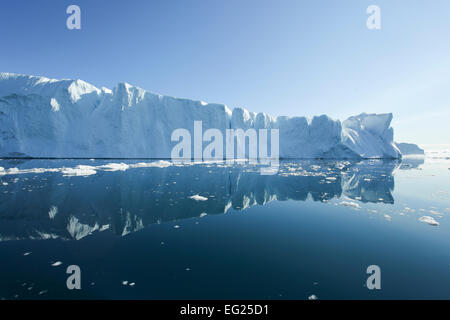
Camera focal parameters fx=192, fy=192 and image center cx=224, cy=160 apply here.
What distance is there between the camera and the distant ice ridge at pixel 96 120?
98.9 feet

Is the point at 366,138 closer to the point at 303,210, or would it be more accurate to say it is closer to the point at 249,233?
the point at 303,210

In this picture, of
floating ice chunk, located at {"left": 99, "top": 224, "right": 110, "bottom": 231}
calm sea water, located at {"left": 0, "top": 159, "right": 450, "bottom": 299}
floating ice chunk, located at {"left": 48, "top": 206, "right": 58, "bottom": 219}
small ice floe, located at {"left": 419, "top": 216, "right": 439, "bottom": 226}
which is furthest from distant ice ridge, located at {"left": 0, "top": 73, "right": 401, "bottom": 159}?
small ice floe, located at {"left": 419, "top": 216, "right": 439, "bottom": 226}

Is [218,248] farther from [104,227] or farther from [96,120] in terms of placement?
[96,120]

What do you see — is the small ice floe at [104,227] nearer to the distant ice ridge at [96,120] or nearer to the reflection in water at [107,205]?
the reflection in water at [107,205]

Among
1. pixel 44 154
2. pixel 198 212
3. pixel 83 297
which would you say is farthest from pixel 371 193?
pixel 44 154

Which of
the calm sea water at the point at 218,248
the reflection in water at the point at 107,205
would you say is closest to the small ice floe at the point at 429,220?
the calm sea water at the point at 218,248

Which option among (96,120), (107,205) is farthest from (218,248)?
(96,120)

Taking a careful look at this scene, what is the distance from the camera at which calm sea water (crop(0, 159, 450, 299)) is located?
9.55 feet

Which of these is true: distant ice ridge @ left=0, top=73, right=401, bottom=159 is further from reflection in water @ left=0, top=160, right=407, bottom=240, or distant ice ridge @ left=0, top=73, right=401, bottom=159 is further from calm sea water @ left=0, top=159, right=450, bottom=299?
calm sea water @ left=0, top=159, right=450, bottom=299

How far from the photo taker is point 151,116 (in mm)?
35594

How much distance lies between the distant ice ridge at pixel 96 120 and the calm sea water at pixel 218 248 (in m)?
27.3

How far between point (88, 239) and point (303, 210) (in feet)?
21.8

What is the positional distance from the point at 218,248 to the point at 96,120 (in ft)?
121
